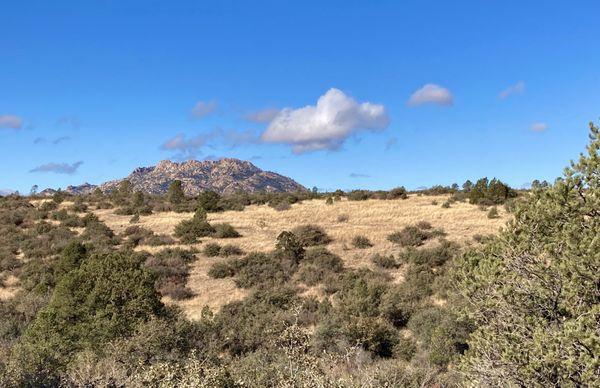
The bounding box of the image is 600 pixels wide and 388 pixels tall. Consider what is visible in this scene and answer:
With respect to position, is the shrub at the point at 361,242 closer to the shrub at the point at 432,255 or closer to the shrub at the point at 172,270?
the shrub at the point at 432,255

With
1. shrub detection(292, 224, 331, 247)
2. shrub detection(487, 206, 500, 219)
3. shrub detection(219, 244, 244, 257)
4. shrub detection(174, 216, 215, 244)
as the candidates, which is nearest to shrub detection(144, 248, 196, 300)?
shrub detection(219, 244, 244, 257)

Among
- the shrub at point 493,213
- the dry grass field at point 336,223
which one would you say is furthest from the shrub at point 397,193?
the shrub at point 493,213

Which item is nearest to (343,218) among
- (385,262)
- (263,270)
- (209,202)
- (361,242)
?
(361,242)

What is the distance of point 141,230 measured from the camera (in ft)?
173

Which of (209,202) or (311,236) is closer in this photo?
(311,236)

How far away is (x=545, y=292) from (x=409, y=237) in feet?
123

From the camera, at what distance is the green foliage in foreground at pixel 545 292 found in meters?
9.35

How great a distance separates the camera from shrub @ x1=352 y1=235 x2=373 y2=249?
1853 inches

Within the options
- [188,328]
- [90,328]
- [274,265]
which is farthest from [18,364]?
[274,265]

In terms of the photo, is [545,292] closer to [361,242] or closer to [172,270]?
[172,270]

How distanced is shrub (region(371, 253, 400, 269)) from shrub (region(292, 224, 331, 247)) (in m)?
7.17

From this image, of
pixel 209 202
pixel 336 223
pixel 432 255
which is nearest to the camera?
pixel 432 255

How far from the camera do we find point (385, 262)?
4144 cm

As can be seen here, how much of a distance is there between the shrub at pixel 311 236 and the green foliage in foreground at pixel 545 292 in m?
33.8
